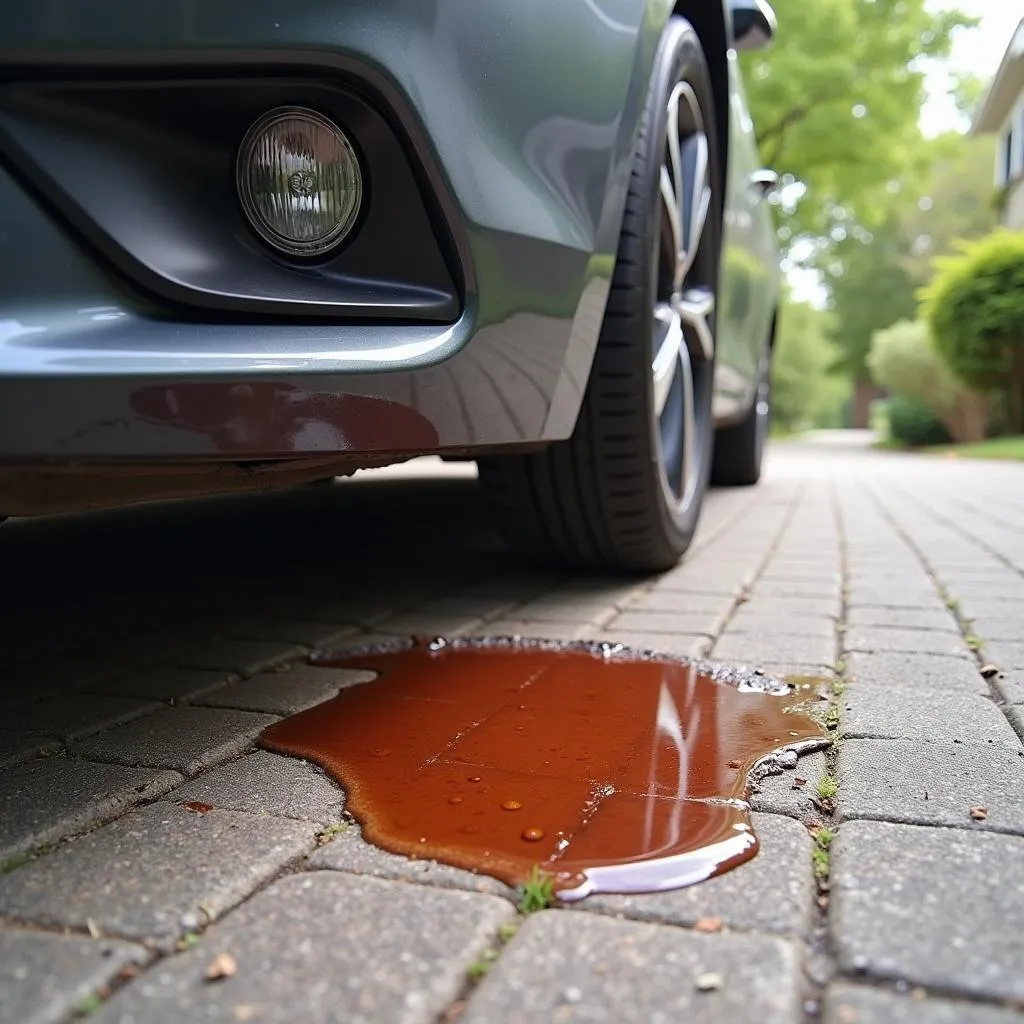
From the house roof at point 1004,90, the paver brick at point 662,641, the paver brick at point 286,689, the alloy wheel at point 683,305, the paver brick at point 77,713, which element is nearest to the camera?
the paver brick at point 77,713

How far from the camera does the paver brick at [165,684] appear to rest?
169 centimetres

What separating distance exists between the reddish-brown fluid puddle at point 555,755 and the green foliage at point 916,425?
16759 mm

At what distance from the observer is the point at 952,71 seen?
18.4 m

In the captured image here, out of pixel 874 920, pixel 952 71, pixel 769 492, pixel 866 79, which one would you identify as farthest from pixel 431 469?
pixel 952 71

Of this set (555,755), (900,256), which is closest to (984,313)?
(555,755)

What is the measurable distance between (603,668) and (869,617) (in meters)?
0.74

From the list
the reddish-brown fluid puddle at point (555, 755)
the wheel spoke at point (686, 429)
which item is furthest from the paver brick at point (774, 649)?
the wheel spoke at point (686, 429)

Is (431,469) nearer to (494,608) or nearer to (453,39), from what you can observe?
(494,608)

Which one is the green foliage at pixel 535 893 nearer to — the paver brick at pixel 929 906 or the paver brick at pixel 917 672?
the paver brick at pixel 929 906

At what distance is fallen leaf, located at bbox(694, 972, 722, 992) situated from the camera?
0.84 metres

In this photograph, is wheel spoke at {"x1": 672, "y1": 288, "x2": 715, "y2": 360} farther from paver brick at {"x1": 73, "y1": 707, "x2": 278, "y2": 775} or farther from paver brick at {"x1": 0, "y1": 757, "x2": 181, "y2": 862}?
paver brick at {"x1": 0, "y1": 757, "x2": 181, "y2": 862}

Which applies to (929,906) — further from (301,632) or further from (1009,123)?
(1009,123)

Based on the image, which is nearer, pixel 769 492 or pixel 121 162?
pixel 121 162

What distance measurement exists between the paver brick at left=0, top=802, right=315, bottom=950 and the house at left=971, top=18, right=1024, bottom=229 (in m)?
21.4
